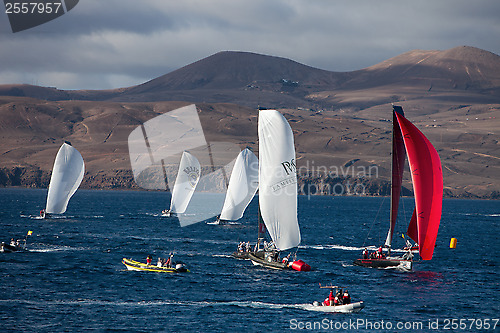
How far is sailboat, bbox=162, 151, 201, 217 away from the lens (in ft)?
409

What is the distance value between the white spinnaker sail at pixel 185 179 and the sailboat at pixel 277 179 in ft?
197

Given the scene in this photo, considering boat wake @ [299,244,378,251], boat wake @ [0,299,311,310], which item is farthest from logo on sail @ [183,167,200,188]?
boat wake @ [0,299,311,310]

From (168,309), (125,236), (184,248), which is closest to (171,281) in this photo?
(168,309)

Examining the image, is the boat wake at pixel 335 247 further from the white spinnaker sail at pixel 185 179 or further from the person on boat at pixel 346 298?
the person on boat at pixel 346 298

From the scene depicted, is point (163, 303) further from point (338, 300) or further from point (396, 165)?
point (396, 165)

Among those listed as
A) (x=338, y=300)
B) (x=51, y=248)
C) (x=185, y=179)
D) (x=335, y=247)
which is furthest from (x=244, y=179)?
(x=338, y=300)

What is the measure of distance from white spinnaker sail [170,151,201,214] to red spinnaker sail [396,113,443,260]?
2508 inches

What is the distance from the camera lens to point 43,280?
60406 millimetres

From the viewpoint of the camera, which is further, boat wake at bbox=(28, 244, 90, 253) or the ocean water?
boat wake at bbox=(28, 244, 90, 253)

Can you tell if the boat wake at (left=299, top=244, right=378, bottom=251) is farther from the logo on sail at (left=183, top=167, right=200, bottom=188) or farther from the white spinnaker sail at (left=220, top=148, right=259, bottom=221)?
the logo on sail at (left=183, top=167, right=200, bottom=188)

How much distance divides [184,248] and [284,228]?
26.8m

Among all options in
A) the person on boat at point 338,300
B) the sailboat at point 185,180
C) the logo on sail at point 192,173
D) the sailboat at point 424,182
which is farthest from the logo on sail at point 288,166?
the logo on sail at point 192,173

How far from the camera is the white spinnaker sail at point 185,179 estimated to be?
125m

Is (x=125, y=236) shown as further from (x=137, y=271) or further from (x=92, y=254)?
(x=137, y=271)
